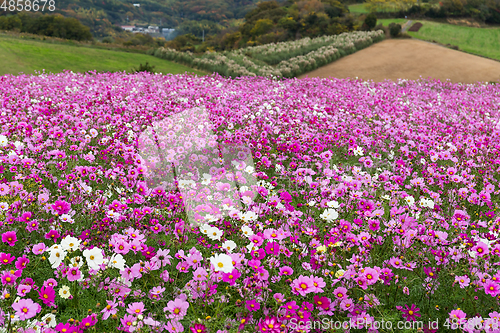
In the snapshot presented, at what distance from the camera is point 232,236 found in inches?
120

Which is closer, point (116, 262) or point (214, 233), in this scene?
point (116, 262)

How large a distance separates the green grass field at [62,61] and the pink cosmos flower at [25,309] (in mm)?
16470

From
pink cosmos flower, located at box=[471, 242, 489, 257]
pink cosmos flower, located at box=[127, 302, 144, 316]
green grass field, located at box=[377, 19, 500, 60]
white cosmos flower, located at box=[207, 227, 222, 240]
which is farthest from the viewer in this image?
green grass field, located at box=[377, 19, 500, 60]

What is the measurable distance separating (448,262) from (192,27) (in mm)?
154531

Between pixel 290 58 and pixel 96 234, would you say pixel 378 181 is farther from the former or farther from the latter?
pixel 290 58

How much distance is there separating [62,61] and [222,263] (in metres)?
20.3

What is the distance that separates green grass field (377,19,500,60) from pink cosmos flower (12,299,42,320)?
38818mm

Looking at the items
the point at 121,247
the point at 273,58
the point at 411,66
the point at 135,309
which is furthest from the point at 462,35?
the point at 135,309

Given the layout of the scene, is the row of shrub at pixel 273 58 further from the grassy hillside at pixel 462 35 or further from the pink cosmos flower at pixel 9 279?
the pink cosmos flower at pixel 9 279

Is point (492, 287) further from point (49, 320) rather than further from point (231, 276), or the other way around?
point (49, 320)

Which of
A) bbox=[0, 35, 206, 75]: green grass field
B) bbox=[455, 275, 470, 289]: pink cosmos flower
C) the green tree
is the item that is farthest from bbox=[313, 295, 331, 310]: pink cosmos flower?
the green tree

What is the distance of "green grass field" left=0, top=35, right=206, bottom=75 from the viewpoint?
51.3ft

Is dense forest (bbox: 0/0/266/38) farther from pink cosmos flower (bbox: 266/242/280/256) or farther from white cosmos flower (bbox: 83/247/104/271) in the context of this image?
pink cosmos flower (bbox: 266/242/280/256)

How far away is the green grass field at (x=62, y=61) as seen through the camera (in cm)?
1565
